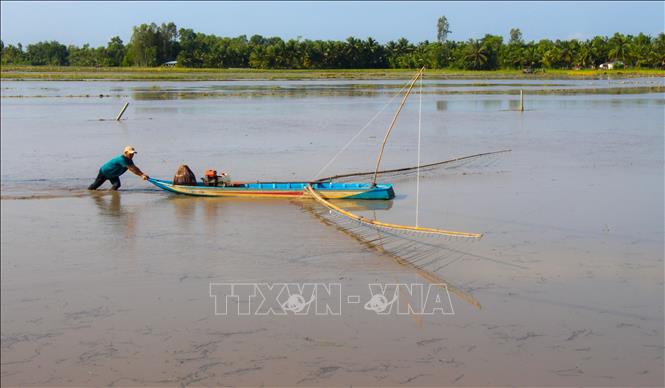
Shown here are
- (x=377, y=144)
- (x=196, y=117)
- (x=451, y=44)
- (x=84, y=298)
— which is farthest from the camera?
(x=451, y=44)

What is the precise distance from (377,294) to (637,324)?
2.25 metres

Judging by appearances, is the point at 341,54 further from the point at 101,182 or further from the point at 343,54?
the point at 101,182

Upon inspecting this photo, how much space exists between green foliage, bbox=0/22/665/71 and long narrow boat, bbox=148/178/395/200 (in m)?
74.7

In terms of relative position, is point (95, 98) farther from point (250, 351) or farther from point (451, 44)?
point (451, 44)

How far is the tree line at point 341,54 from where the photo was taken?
85.9m

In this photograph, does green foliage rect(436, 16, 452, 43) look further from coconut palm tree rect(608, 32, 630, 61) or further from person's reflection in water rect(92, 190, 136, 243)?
person's reflection in water rect(92, 190, 136, 243)

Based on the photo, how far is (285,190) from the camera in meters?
12.0

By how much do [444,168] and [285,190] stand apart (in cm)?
429

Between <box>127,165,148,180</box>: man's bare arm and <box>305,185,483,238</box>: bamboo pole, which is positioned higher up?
<box>127,165,148,180</box>: man's bare arm

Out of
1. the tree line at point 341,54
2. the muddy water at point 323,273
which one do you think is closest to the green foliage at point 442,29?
the tree line at point 341,54

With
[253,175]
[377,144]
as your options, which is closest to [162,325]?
[253,175]

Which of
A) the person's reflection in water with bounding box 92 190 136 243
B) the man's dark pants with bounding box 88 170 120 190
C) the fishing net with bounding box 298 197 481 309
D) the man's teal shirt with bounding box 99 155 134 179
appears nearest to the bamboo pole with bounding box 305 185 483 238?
the fishing net with bounding box 298 197 481 309

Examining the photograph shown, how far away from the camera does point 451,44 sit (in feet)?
323

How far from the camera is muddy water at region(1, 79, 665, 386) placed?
19.3ft
